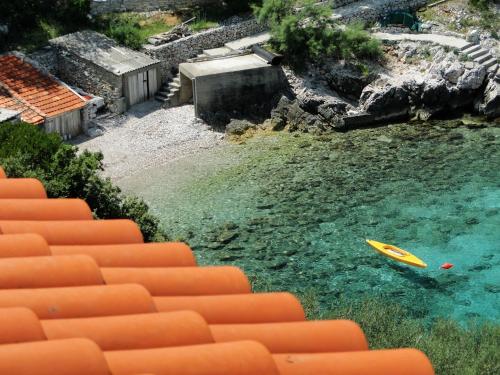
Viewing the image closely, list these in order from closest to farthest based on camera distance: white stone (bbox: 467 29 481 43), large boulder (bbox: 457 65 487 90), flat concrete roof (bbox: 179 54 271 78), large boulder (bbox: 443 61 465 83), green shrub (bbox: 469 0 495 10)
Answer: flat concrete roof (bbox: 179 54 271 78) < large boulder (bbox: 457 65 487 90) < large boulder (bbox: 443 61 465 83) < white stone (bbox: 467 29 481 43) < green shrub (bbox: 469 0 495 10)

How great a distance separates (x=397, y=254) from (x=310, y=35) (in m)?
15.2

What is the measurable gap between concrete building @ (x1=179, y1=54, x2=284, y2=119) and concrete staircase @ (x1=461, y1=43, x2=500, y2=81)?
29.3 ft

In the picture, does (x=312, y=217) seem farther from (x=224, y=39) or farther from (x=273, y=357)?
(x=273, y=357)

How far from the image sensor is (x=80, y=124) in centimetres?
3098

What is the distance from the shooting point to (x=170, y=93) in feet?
110

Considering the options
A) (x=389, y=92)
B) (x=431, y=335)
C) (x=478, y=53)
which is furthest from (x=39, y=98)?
(x=478, y=53)

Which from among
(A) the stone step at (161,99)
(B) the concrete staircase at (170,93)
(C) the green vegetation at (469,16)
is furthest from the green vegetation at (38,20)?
(C) the green vegetation at (469,16)

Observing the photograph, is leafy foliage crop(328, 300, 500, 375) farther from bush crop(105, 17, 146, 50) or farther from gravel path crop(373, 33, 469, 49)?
gravel path crop(373, 33, 469, 49)

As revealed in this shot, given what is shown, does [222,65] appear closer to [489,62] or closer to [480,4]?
[489,62]

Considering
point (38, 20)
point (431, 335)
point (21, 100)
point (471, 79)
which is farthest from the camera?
point (471, 79)

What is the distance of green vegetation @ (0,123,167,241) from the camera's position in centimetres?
1825

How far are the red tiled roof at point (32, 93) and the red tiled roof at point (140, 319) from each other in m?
20.3

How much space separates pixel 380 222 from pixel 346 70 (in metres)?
11.4

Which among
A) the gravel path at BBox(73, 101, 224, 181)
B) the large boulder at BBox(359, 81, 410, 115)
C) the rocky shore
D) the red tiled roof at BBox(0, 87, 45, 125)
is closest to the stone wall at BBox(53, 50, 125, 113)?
the gravel path at BBox(73, 101, 224, 181)
